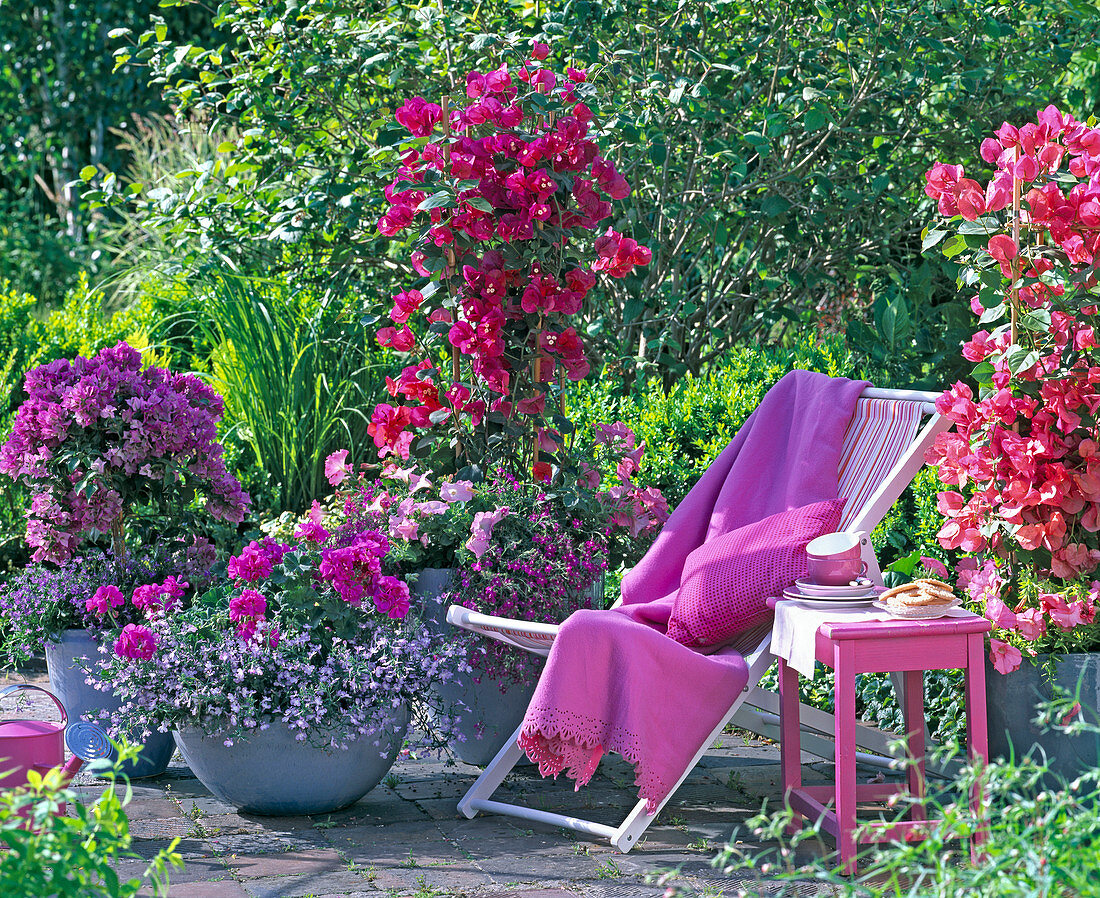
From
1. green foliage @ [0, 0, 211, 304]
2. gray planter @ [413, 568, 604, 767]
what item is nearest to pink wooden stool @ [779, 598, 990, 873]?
gray planter @ [413, 568, 604, 767]

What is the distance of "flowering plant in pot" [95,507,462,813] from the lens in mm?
3096

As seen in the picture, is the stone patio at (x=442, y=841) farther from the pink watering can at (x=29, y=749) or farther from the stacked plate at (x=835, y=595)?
the stacked plate at (x=835, y=595)

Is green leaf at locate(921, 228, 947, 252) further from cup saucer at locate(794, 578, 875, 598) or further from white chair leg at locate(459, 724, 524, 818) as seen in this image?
white chair leg at locate(459, 724, 524, 818)

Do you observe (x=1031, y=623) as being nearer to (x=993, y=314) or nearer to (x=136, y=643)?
(x=993, y=314)

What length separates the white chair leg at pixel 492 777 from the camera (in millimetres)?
3285

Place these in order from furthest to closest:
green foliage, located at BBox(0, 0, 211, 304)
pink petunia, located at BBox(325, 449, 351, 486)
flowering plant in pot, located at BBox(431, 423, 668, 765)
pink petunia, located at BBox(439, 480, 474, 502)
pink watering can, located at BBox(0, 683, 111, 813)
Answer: green foliage, located at BBox(0, 0, 211, 304) < pink petunia, located at BBox(325, 449, 351, 486) < pink petunia, located at BBox(439, 480, 474, 502) < flowering plant in pot, located at BBox(431, 423, 668, 765) < pink watering can, located at BBox(0, 683, 111, 813)

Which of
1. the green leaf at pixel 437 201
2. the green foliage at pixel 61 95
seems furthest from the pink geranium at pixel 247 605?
the green foliage at pixel 61 95

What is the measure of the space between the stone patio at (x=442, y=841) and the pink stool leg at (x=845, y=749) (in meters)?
0.13

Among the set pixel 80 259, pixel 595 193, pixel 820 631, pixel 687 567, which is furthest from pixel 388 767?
pixel 80 259

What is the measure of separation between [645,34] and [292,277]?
5.96 ft

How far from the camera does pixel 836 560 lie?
9.93 feet

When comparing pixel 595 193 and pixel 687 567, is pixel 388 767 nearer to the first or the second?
pixel 687 567

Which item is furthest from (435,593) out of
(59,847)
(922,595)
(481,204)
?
(59,847)

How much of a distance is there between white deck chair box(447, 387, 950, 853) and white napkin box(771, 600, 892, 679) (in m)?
0.10
